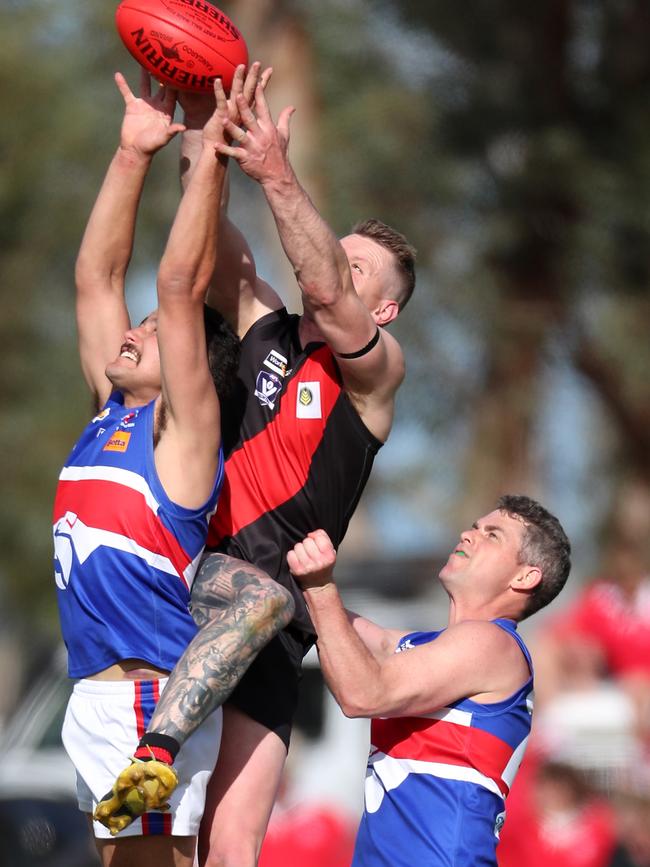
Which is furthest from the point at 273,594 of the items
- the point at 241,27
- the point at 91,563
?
the point at 241,27

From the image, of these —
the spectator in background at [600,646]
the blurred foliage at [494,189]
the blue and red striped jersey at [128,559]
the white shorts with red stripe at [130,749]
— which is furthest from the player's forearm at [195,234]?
the blurred foliage at [494,189]

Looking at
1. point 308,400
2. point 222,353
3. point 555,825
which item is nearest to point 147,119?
point 222,353

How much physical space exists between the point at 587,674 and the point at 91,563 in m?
6.32

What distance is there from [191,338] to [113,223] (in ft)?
3.18

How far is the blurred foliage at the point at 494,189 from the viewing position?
14.3 m

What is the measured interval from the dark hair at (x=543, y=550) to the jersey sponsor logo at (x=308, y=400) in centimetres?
75

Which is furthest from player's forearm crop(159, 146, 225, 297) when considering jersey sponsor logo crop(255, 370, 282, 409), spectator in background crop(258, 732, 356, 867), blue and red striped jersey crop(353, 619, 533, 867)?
spectator in background crop(258, 732, 356, 867)

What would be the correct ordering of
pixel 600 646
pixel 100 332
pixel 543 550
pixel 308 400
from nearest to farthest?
pixel 543 550
pixel 308 400
pixel 100 332
pixel 600 646

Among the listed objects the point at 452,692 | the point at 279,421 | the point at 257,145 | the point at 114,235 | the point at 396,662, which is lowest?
the point at 452,692

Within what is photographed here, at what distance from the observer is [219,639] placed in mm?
4461

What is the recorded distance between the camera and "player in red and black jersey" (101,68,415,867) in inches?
185

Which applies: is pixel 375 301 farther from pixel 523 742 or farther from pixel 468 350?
pixel 468 350

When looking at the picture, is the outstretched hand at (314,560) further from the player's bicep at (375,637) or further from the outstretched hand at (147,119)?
the outstretched hand at (147,119)

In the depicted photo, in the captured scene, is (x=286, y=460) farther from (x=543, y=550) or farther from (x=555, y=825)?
(x=555, y=825)
